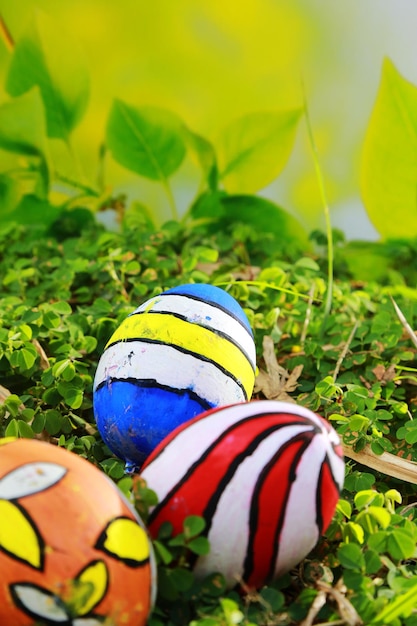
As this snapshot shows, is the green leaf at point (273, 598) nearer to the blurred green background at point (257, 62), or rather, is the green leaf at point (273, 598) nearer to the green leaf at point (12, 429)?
the green leaf at point (12, 429)

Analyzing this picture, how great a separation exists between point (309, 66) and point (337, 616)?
6.78 ft

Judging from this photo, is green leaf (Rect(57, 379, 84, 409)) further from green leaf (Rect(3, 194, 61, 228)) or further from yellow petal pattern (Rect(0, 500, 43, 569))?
green leaf (Rect(3, 194, 61, 228))

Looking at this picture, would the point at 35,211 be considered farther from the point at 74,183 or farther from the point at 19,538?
the point at 19,538

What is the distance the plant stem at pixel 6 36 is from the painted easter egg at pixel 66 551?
2.17 meters

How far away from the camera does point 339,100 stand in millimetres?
2662

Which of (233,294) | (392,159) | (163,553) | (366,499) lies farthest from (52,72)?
(163,553)

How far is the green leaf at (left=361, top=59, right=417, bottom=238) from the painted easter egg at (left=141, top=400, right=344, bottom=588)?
5.91 ft

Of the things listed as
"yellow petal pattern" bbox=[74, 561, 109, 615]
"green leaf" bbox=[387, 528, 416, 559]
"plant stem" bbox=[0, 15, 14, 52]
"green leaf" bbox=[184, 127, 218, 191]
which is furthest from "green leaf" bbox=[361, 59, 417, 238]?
"yellow petal pattern" bbox=[74, 561, 109, 615]

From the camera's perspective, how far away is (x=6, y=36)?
270cm

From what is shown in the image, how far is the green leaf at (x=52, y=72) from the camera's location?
2.69m

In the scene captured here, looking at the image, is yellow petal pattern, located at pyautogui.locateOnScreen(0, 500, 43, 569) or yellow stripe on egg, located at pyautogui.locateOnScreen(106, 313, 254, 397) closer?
yellow petal pattern, located at pyautogui.locateOnScreen(0, 500, 43, 569)

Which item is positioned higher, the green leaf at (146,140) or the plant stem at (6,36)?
the plant stem at (6,36)

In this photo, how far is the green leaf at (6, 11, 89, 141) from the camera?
2.69 meters

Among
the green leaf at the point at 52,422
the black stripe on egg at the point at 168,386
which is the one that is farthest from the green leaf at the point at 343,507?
the green leaf at the point at 52,422
